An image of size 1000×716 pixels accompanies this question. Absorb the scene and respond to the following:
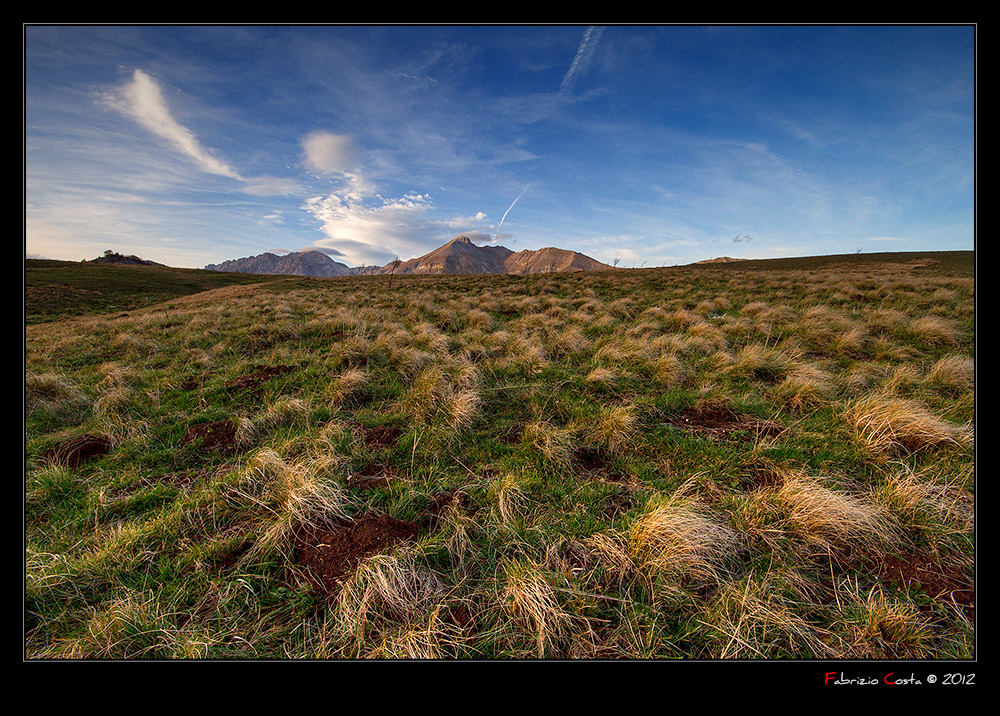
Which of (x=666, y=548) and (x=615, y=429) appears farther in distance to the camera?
(x=615, y=429)

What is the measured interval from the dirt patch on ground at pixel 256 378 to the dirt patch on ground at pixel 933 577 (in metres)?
7.36

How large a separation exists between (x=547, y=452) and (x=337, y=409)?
3084 mm

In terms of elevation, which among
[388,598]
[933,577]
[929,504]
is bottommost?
[388,598]

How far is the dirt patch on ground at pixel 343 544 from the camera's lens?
246cm

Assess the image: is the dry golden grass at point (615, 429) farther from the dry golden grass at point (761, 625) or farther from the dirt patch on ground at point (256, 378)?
the dirt patch on ground at point (256, 378)

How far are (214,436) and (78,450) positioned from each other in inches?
50.6

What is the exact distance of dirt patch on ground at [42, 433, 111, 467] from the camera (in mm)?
3770

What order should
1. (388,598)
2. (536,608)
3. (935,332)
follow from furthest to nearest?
(935,332) → (388,598) → (536,608)

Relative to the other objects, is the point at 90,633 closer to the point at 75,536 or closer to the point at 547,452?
the point at 75,536

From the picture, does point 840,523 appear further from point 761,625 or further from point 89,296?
point 89,296

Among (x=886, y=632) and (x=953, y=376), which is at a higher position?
(x=953, y=376)

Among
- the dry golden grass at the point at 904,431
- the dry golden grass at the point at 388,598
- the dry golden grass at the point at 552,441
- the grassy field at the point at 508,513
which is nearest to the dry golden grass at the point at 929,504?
the grassy field at the point at 508,513

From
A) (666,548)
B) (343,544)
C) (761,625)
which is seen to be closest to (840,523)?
(761,625)

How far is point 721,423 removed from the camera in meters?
4.38
